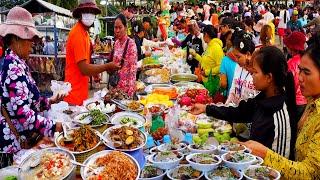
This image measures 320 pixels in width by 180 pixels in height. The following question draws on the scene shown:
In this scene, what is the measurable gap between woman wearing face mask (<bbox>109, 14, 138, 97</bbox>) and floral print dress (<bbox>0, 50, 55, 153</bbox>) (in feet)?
6.03

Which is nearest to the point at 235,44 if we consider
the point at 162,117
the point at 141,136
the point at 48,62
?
the point at 162,117

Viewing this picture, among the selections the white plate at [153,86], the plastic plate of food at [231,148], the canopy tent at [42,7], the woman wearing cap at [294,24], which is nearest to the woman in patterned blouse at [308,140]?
the plastic plate of food at [231,148]

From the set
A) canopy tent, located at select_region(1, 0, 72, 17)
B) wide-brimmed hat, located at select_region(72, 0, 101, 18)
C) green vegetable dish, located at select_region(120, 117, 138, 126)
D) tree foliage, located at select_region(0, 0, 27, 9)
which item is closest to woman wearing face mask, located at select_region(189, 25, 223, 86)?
wide-brimmed hat, located at select_region(72, 0, 101, 18)

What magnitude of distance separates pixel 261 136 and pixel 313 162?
589 millimetres

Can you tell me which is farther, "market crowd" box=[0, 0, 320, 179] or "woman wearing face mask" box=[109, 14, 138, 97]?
"woman wearing face mask" box=[109, 14, 138, 97]

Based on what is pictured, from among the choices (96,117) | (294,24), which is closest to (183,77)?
(96,117)

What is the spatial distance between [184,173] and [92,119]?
98cm

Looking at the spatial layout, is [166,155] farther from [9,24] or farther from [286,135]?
[9,24]

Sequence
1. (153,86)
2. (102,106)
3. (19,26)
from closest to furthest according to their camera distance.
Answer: (19,26)
(102,106)
(153,86)

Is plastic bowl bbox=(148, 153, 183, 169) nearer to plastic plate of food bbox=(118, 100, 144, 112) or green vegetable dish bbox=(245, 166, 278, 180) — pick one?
green vegetable dish bbox=(245, 166, 278, 180)

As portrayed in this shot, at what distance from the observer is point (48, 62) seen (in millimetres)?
7941

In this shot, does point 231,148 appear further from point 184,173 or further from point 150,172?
point 150,172

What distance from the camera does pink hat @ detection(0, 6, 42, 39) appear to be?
2.63 metres

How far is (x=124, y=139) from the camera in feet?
7.71
